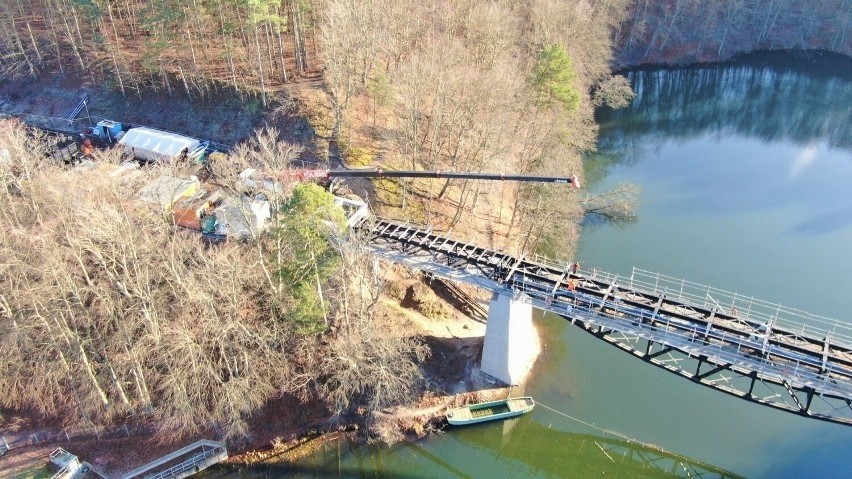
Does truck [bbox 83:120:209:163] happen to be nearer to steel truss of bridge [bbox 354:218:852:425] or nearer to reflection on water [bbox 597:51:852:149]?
steel truss of bridge [bbox 354:218:852:425]

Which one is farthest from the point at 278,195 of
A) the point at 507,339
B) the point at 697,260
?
the point at 697,260

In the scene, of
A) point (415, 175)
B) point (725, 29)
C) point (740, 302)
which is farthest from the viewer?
point (725, 29)

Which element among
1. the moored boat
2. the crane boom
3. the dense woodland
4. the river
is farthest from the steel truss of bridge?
the dense woodland

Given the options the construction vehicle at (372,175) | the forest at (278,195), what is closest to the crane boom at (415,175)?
the construction vehicle at (372,175)

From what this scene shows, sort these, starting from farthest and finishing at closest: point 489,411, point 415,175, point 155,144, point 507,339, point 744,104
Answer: point 744,104
point 155,144
point 415,175
point 489,411
point 507,339

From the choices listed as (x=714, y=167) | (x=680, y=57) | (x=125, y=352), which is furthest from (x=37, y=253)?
(x=680, y=57)

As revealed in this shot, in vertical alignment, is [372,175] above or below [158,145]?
below

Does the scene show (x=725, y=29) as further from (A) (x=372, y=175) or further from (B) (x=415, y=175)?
(A) (x=372, y=175)
